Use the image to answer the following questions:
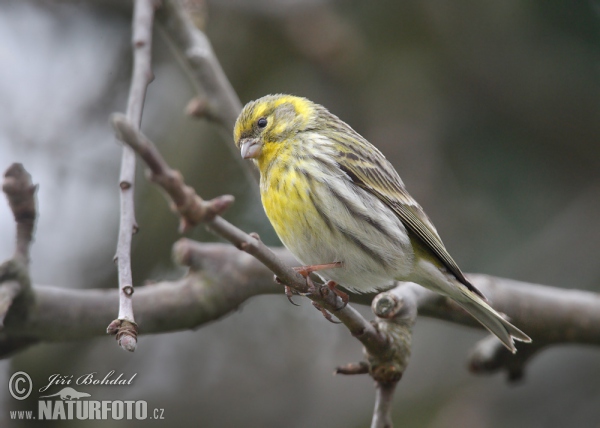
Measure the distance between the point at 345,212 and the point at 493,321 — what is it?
0.90 metres

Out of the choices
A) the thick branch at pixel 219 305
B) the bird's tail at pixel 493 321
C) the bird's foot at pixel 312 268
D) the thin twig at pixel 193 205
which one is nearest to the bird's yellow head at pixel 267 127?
the thick branch at pixel 219 305

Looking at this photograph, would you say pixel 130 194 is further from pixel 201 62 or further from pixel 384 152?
pixel 384 152

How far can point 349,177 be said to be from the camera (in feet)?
12.1

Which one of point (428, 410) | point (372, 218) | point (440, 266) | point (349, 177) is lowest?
point (428, 410)

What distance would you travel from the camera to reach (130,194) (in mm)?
2238

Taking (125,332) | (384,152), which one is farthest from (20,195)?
(384,152)

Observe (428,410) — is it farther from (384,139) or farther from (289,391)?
(384,139)

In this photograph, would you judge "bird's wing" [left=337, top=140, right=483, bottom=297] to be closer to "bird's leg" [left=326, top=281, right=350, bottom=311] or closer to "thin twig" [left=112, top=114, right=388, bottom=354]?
"bird's leg" [left=326, top=281, right=350, bottom=311]

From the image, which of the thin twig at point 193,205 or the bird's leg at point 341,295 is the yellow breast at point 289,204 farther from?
the thin twig at point 193,205

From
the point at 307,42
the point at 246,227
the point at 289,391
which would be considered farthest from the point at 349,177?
the point at 289,391

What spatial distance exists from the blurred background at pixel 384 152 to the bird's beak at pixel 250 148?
1778 millimetres

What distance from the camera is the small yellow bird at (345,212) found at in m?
3.40

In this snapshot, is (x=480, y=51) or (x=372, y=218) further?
(x=480, y=51)

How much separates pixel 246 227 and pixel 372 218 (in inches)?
89.5
